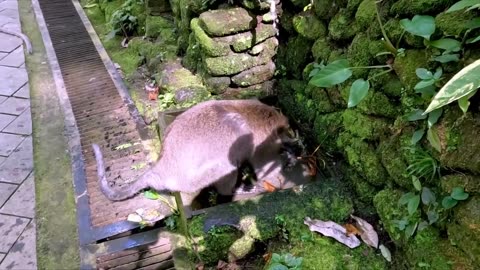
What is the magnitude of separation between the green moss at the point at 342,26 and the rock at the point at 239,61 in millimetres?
1174

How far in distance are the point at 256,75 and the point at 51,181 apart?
2.19 meters

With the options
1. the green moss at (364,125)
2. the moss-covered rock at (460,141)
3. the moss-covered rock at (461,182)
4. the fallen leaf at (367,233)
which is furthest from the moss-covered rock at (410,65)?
the fallen leaf at (367,233)

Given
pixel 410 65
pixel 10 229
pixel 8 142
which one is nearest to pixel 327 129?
pixel 410 65

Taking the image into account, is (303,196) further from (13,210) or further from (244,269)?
(13,210)

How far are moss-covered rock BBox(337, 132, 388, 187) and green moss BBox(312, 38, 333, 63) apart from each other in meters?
0.61

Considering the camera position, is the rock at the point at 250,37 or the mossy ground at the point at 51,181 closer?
the mossy ground at the point at 51,181

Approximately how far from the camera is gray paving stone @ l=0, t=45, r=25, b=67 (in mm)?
6070

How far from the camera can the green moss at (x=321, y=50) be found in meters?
3.04

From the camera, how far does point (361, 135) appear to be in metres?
2.70

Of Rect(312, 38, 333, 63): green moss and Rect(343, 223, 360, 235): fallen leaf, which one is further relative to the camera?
Rect(312, 38, 333, 63): green moss

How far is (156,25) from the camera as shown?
225 inches

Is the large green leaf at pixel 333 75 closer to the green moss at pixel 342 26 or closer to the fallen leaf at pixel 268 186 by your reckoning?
the green moss at pixel 342 26

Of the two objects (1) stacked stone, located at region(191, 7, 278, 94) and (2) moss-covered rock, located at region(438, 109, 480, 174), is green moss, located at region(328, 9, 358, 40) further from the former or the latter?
(1) stacked stone, located at region(191, 7, 278, 94)

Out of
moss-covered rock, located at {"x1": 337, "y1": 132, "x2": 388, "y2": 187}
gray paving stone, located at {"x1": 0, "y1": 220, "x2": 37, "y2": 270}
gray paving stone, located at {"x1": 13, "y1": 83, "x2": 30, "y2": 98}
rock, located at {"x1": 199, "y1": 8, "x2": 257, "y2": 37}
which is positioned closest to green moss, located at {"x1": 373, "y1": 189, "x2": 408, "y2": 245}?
moss-covered rock, located at {"x1": 337, "y1": 132, "x2": 388, "y2": 187}
